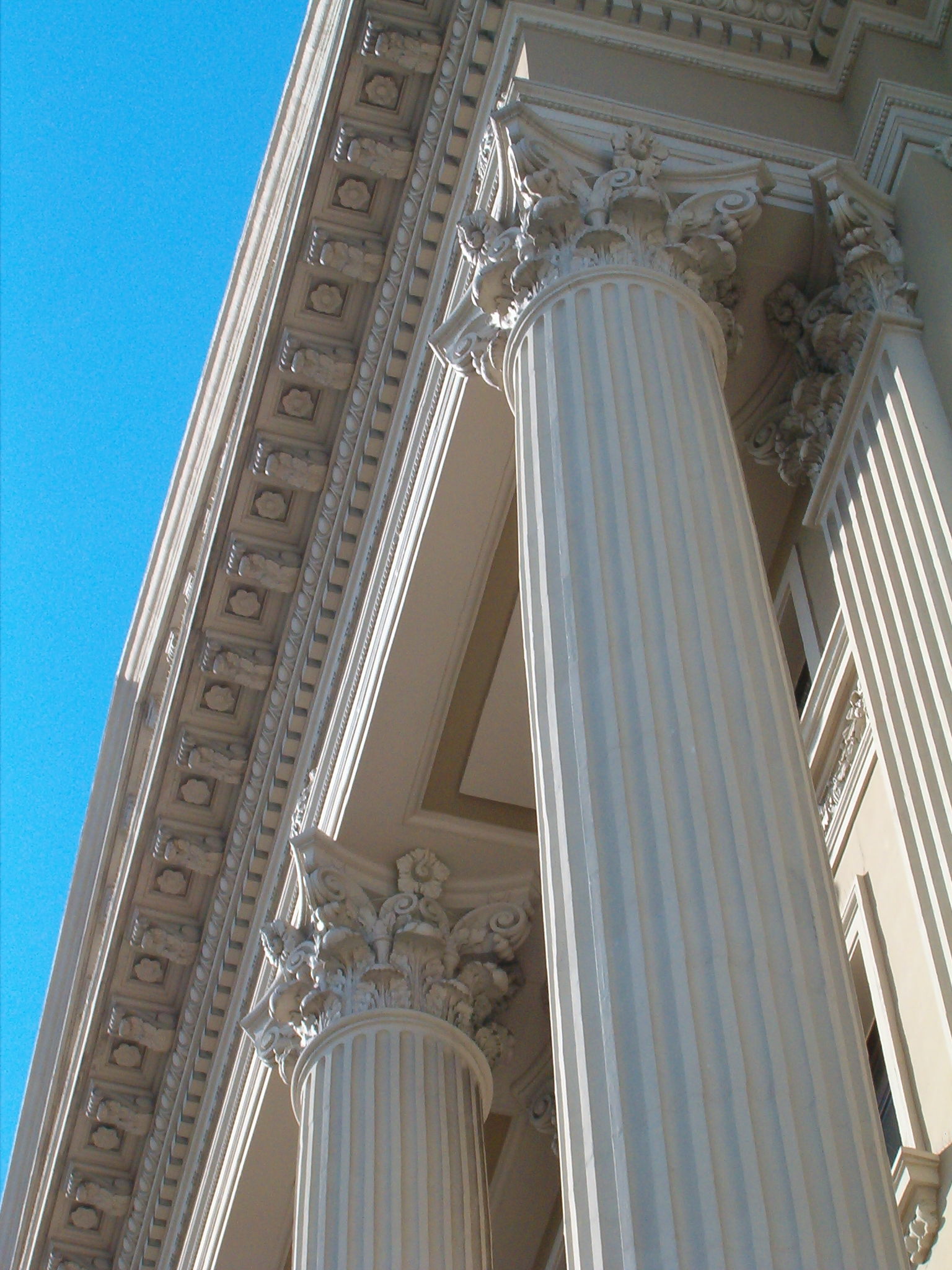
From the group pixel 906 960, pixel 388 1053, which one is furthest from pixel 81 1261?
pixel 906 960

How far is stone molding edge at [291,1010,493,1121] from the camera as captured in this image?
507 inches

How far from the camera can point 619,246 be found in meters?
10.2

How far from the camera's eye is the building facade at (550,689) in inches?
271

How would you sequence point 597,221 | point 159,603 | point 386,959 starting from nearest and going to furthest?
point 597,221
point 386,959
point 159,603

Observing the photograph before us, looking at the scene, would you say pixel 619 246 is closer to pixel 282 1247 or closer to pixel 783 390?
pixel 783 390

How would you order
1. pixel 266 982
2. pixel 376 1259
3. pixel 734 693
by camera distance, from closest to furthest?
1. pixel 734 693
2. pixel 376 1259
3. pixel 266 982

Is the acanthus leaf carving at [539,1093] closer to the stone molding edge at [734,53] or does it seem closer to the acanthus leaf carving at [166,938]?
the acanthus leaf carving at [166,938]

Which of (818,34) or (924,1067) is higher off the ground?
(818,34)

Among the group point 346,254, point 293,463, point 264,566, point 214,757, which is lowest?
point 214,757

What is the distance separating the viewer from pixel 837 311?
10500 mm

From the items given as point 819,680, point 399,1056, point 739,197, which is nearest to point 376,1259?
point 399,1056

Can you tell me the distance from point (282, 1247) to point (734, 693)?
10.4m

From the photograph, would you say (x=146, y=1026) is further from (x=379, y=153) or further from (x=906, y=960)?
(x=906, y=960)

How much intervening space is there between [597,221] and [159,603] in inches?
Answer: 377
